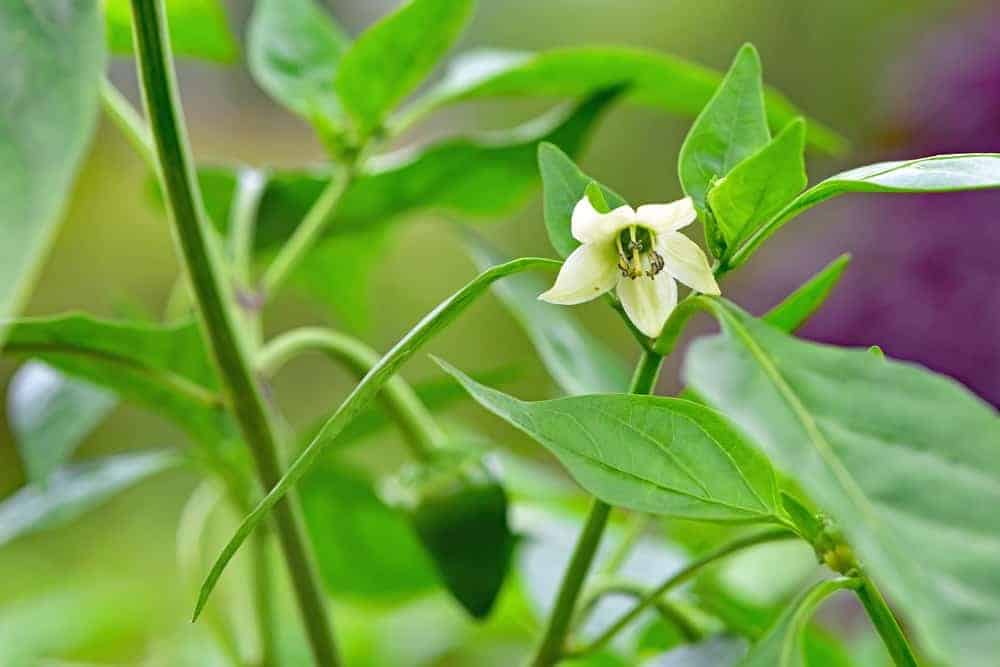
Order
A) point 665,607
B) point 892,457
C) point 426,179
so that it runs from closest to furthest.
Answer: point 892,457 < point 665,607 < point 426,179

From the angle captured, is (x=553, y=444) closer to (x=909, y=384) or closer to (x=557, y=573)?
(x=909, y=384)

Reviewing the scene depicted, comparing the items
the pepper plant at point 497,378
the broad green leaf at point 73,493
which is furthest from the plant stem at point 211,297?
the broad green leaf at point 73,493

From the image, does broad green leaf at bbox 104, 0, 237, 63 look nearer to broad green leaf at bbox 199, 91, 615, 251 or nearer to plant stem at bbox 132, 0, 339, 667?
broad green leaf at bbox 199, 91, 615, 251

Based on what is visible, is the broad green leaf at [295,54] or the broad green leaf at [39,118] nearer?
the broad green leaf at [39,118]

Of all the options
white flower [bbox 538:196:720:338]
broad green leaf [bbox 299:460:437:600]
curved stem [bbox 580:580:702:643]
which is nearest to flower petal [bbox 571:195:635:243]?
white flower [bbox 538:196:720:338]

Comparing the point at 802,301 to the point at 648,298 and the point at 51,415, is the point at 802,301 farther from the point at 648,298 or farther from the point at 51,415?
the point at 51,415

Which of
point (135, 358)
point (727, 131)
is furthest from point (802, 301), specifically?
point (135, 358)

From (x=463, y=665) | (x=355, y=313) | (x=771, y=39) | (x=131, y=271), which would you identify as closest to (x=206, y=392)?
(x=355, y=313)

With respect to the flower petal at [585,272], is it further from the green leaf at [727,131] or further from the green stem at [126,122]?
the green stem at [126,122]
